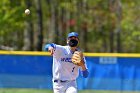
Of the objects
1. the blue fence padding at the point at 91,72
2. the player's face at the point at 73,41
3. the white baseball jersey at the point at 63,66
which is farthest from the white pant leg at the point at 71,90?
the blue fence padding at the point at 91,72

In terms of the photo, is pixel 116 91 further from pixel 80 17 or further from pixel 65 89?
pixel 80 17

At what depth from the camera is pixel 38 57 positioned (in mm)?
13695

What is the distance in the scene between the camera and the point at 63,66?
874cm

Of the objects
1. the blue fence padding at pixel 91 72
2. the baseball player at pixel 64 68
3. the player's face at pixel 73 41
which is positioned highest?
the player's face at pixel 73 41

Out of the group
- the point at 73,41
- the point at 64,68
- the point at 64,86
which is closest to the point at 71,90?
the point at 64,86

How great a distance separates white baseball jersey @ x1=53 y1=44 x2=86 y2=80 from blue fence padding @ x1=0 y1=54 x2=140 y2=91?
4.74 metres

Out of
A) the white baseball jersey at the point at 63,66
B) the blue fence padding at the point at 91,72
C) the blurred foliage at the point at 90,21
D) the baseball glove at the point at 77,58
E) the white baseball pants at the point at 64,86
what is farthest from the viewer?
the blurred foliage at the point at 90,21

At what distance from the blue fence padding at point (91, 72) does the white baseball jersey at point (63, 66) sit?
187 inches

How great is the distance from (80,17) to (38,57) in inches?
1162

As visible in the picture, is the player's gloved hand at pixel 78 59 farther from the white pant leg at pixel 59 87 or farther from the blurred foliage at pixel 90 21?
the blurred foliage at pixel 90 21

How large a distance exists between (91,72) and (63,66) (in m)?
4.93

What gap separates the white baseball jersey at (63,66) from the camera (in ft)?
28.6

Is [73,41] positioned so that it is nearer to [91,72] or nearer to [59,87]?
[59,87]

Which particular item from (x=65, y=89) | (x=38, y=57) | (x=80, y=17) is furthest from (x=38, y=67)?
(x=80, y=17)
